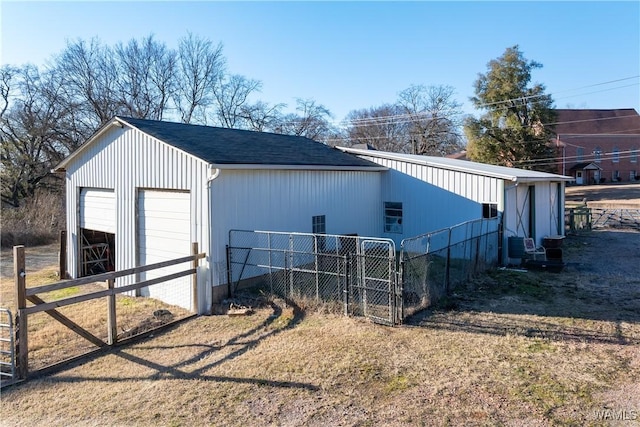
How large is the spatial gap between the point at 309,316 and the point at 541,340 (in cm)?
405

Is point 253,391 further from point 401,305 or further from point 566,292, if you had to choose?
point 566,292

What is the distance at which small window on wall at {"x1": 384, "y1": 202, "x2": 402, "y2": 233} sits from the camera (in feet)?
50.2

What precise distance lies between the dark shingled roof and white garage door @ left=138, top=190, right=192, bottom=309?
1.27 meters

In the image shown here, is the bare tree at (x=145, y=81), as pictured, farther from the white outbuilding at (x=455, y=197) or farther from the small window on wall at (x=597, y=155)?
the small window on wall at (x=597, y=155)

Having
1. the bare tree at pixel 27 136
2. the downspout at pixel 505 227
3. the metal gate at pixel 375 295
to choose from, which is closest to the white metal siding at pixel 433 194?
the downspout at pixel 505 227

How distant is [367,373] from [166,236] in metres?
6.62

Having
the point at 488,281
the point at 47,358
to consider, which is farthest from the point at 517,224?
the point at 47,358

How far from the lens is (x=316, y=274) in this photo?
8.88 metres

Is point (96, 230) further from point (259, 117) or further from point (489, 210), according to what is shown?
point (259, 117)

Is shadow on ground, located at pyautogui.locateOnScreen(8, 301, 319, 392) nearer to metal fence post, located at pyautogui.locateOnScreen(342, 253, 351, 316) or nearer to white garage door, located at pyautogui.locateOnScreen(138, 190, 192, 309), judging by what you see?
metal fence post, located at pyautogui.locateOnScreen(342, 253, 351, 316)

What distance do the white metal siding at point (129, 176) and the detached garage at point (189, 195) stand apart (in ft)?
0.09

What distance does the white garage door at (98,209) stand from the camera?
12312mm

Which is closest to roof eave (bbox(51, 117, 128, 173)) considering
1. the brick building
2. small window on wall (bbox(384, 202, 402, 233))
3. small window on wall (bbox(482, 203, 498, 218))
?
small window on wall (bbox(384, 202, 402, 233))

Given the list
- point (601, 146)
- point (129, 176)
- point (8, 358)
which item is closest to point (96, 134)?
point (129, 176)
